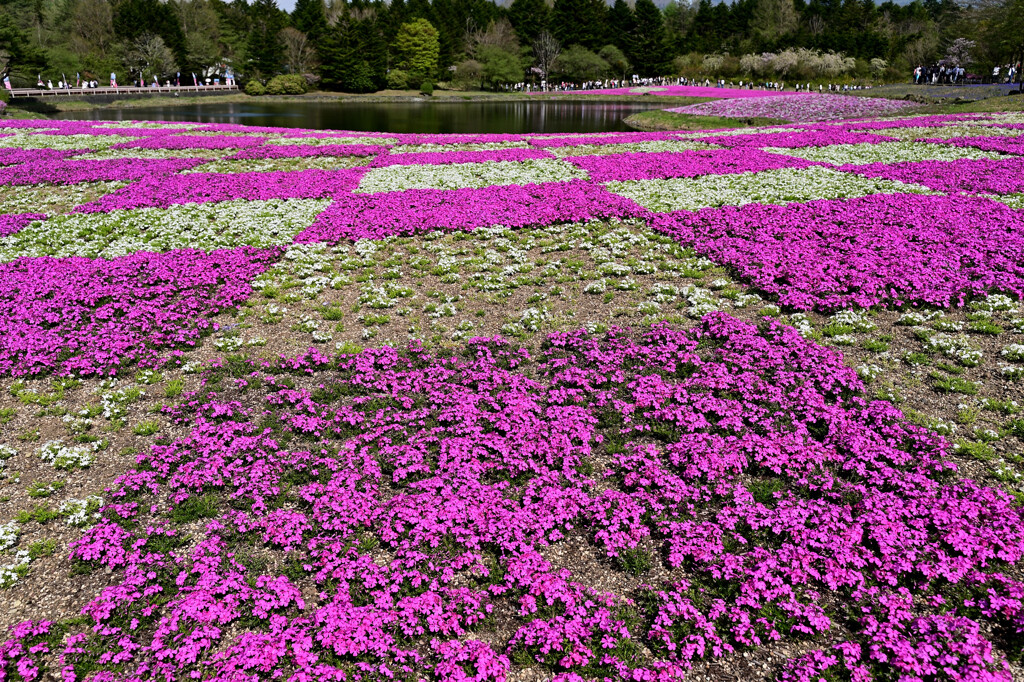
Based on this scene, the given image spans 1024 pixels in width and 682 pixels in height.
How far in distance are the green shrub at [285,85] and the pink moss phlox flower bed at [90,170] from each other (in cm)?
10895

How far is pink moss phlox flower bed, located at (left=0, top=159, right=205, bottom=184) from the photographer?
34.6 meters

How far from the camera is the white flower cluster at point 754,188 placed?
28.5m

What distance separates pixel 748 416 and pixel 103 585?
12583 mm

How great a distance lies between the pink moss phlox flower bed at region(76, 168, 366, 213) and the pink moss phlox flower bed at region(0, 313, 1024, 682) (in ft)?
69.9

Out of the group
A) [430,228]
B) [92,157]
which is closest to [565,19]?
[92,157]

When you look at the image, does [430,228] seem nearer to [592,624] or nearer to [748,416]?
[748,416]

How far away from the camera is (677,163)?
124ft

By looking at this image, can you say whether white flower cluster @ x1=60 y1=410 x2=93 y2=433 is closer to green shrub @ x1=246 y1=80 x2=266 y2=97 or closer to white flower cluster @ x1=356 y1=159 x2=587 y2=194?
white flower cluster @ x1=356 y1=159 x2=587 y2=194

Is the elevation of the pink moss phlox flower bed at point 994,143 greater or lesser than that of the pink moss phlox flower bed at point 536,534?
greater

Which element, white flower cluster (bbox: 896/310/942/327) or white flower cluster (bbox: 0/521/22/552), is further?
white flower cluster (bbox: 896/310/942/327)

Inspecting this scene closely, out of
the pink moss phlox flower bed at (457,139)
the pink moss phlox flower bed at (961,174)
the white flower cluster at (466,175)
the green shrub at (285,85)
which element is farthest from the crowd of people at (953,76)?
the green shrub at (285,85)

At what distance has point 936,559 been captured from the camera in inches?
344

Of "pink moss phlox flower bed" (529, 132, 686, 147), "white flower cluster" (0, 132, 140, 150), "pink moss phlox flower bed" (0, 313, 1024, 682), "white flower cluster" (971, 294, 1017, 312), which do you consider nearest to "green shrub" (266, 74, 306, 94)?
"white flower cluster" (0, 132, 140, 150)

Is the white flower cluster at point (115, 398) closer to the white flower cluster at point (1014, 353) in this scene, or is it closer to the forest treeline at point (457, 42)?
the white flower cluster at point (1014, 353)
